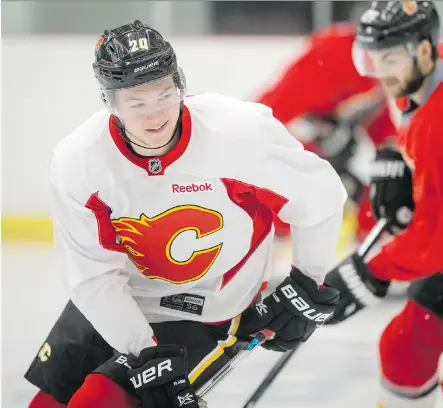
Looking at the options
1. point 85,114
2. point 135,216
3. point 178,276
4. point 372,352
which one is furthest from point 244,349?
point 85,114

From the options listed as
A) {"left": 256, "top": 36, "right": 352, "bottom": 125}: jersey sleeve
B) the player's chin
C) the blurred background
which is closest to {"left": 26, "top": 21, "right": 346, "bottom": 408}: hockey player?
the player's chin

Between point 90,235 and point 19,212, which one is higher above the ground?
point 90,235

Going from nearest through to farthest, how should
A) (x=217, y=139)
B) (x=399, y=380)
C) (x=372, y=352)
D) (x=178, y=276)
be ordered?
(x=217, y=139) < (x=178, y=276) < (x=399, y=380) < (x=372, y=352)

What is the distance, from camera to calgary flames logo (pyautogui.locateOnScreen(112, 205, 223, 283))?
2.12 m

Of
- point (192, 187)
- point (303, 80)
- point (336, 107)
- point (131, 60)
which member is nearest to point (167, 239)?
point (192, 187)

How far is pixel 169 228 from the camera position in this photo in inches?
83.9

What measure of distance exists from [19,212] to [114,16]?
887 mm

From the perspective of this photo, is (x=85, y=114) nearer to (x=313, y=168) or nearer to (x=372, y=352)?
(x=372, y=352)

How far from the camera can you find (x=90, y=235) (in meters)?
2.09

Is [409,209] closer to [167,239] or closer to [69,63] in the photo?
[167,239]

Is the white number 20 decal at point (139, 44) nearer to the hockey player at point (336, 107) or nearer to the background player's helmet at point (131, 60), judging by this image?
the background player's helmet at point (131, 60)

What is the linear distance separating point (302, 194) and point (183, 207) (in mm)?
237

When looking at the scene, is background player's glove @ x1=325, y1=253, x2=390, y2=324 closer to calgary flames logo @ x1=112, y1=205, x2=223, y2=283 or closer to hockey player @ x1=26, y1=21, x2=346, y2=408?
hockey player @ x1=26, y1=21, x2=346, y2=408

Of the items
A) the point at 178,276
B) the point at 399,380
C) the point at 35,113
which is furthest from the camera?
the point at 35,113
